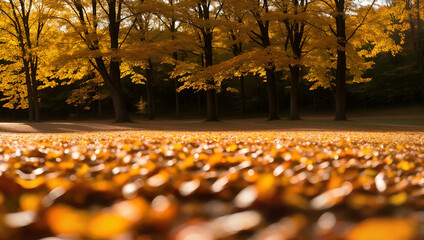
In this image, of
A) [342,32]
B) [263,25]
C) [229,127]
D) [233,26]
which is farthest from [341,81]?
[229,127]

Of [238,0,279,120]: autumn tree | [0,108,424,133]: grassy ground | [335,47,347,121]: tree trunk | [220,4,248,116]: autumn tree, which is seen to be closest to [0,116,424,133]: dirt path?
[0,108,424,133]: grassy ground

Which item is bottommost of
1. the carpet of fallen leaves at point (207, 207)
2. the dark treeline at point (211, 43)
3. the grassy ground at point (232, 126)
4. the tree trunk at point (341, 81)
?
the grassy ground at point (232, 126)

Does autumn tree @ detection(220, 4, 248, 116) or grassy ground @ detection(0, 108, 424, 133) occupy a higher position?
autumn tree @ detection(220, 4, 248, 116)

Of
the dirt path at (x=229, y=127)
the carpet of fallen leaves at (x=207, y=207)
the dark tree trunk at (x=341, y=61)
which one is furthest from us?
the dark tree trunk at (x=341, y=61)

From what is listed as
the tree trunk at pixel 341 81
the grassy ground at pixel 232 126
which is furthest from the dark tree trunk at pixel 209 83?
the tree trunk at pixel 341 81

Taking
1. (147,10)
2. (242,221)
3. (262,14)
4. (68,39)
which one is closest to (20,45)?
(68,39)

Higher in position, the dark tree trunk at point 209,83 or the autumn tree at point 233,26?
the autumn tree at point 233,26

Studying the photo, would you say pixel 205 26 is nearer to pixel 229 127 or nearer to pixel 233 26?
pixel 233 26

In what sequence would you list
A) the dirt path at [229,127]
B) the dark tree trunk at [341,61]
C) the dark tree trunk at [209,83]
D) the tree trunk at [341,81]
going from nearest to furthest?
the dirt path at [229,127] < the dark tree trunk at [341,61] < the tree trunk at [341,81] < the dark tree trunk at [209,83]

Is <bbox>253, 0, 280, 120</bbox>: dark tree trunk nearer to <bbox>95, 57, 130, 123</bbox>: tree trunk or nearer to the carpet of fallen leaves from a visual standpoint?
<bbox>95, 57, 130, 123</bbox>: tree trunk

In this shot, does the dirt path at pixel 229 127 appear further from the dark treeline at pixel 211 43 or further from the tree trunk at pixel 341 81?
the dark treeline at pixel 211 43

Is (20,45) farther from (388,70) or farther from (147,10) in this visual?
(388,70)

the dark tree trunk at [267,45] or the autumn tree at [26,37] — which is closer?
the dark tree trunk at [267,45]

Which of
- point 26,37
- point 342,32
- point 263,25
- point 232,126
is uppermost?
point 26,37
